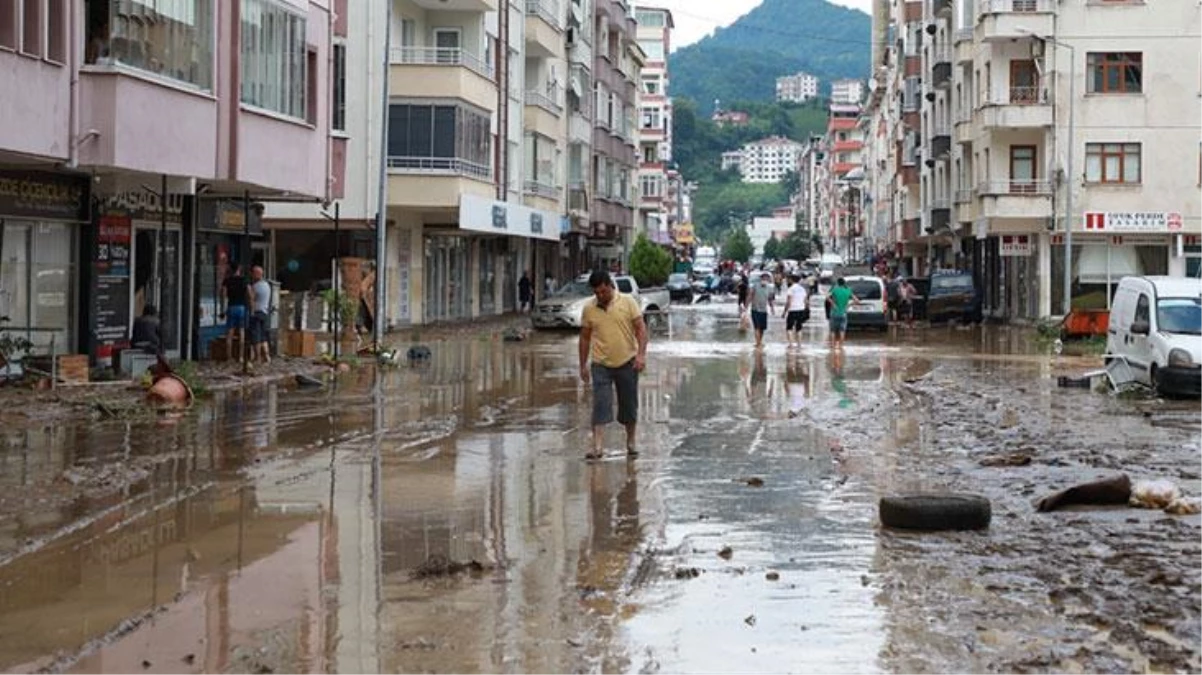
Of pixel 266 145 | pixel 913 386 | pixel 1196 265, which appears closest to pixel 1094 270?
A: pixel 1196 265

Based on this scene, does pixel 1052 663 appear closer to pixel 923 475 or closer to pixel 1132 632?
pixel 1132 632

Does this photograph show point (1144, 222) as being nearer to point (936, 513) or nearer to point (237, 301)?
point (237, 301)

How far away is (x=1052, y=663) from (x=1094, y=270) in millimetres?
49802

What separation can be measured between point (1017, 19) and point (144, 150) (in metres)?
38.5

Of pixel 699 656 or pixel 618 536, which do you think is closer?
pixel 699 656

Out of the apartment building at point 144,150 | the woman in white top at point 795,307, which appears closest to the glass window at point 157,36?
the apartment building at point 144,150

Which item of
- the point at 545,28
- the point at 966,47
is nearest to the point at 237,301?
the point at 545,28

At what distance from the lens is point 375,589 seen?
330 inches

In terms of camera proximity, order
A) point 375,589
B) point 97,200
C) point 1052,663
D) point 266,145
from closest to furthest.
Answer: point 1052,663 < point 375,589 < point 97,200 < point 266,145

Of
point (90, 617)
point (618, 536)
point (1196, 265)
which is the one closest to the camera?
point (90, 617)

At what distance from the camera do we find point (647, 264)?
82562 millimetres

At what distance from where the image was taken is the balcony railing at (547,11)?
57.8 metres

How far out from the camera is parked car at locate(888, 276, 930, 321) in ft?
185

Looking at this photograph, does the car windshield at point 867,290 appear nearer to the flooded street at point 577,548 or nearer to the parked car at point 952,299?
the parked car at point 952,299
